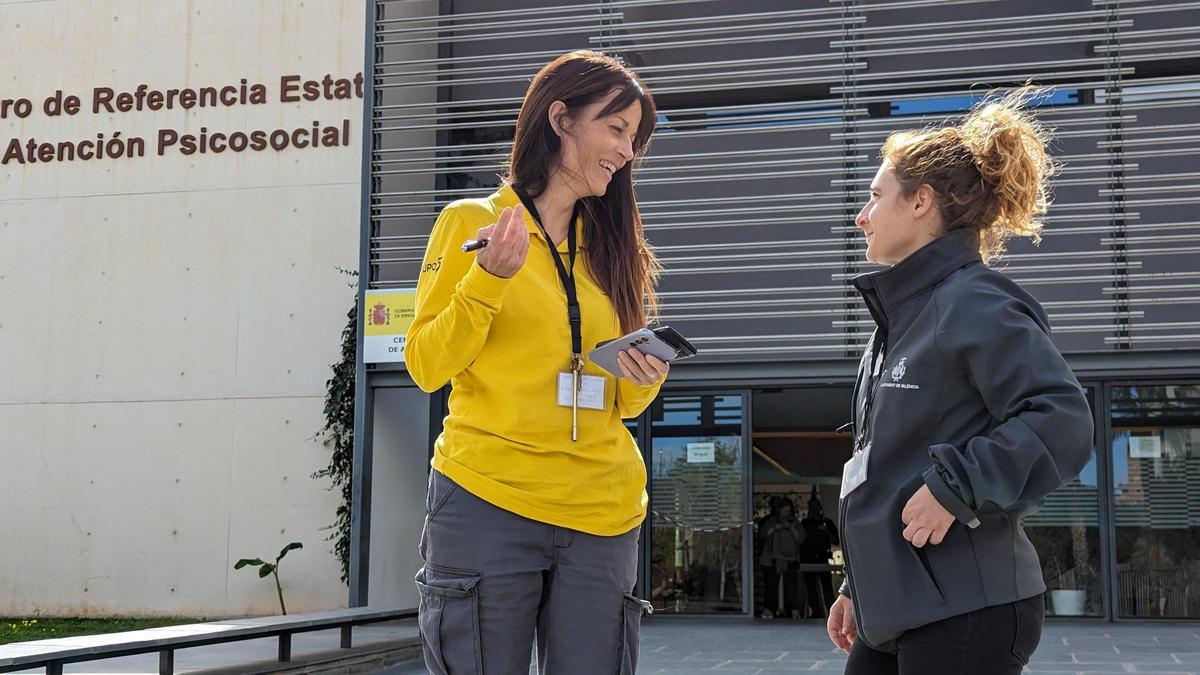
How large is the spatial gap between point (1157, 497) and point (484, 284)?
10.1m

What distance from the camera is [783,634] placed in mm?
10031

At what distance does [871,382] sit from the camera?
2.31 meters

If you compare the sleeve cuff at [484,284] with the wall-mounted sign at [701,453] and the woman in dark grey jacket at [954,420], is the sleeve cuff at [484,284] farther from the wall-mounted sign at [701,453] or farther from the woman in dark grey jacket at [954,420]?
the wall-mounted sign at [701,453]

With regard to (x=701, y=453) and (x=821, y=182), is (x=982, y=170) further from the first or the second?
(x=701, y=453)

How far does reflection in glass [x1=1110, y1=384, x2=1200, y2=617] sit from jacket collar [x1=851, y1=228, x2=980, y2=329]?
9413 mm

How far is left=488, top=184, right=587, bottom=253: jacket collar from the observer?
226cm

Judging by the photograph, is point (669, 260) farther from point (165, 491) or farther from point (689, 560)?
point (165, 491)

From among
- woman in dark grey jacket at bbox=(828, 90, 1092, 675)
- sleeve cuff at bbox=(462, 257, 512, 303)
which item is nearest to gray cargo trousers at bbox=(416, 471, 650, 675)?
sleeve cuff at bbox=(462, 257, 512, 303)

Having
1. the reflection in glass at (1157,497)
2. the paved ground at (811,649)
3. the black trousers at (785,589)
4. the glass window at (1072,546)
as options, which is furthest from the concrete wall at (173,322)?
the reflection in glass at (1157,497)

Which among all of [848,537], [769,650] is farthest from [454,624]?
[769,650]

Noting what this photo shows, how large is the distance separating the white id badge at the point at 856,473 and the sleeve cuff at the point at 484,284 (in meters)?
0.69

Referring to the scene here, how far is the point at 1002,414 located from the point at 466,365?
0.88m

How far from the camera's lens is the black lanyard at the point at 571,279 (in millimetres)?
2178

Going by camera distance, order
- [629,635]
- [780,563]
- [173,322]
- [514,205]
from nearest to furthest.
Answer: [629,635]
[514,205]
[780,563]
[173,322]
